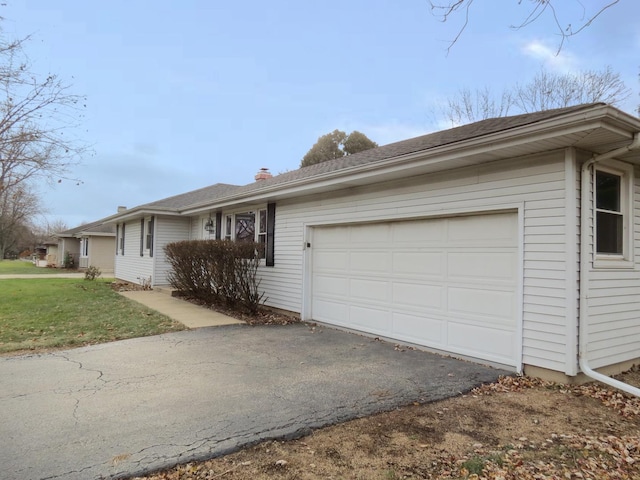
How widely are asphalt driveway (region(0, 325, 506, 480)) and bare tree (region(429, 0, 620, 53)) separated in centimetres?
372

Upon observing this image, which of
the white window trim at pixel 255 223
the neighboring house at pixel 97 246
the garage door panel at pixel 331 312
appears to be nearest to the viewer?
the garage door panel at pixel 331 312

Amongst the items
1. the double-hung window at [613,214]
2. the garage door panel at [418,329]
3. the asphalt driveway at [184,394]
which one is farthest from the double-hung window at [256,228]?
the double-hung window at [613,214]

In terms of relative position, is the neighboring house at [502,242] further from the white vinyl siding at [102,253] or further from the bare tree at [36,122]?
the white vinyl siding at [102,253]

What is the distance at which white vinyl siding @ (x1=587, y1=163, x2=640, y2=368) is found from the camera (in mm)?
4820

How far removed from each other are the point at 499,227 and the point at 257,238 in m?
6.50

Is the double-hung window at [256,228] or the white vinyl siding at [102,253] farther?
the white vinyl siding at [102,253]

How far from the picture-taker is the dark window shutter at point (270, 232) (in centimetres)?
972

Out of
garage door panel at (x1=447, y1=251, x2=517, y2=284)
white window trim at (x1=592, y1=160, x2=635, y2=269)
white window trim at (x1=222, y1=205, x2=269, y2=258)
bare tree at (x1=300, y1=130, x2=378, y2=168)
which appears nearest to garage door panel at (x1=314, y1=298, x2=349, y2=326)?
white window trim at (x1=222, y1=205, x2=269, y2=258)

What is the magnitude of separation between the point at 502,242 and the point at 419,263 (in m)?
1.44

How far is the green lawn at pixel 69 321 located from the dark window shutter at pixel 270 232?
8.91 feet

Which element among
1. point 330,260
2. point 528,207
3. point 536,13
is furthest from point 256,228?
point 536,13

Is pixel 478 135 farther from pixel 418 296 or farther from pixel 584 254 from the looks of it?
pixel 418 296

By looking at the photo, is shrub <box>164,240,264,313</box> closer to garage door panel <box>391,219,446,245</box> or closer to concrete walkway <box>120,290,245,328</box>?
concrete walkway <box>120,290,245,328</box>

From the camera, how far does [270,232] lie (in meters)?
9.80
